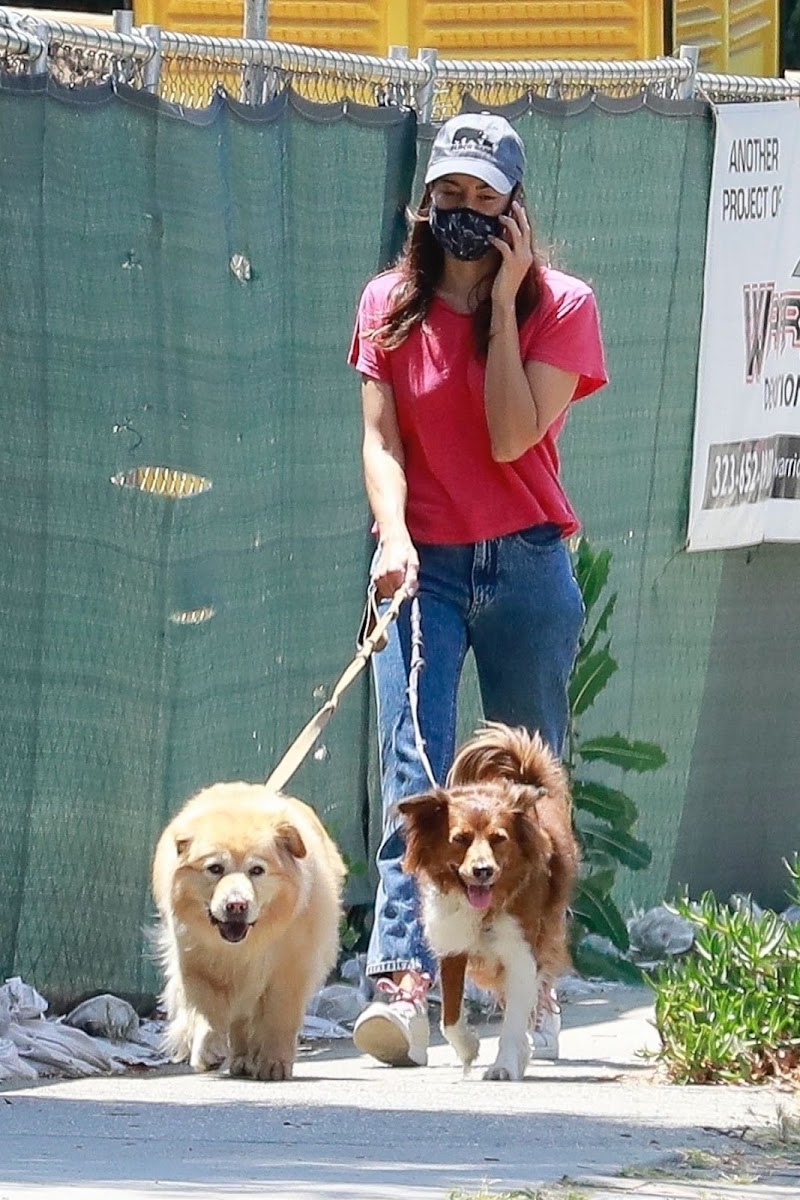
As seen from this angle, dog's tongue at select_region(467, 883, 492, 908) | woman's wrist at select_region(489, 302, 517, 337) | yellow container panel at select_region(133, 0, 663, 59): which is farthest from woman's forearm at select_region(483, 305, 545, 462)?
yellow container panel at select_region(133, 0, 663, 59)

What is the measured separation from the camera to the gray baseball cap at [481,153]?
6.11m

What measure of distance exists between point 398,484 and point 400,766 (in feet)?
2.15

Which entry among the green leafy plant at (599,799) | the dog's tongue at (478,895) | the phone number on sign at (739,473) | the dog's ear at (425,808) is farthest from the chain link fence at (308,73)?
the dog's tongue at (478,895)

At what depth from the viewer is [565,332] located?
246 inches

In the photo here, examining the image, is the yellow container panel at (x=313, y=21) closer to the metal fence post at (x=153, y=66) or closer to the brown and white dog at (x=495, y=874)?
the metal fence post at (x=153, y=66)

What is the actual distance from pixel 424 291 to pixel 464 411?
0.98 feet

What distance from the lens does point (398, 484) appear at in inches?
244

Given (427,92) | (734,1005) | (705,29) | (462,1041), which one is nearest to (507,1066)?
(462,1041)

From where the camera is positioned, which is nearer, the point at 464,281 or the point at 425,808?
the point at 425,808

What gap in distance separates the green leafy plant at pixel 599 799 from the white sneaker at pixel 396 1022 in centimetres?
167

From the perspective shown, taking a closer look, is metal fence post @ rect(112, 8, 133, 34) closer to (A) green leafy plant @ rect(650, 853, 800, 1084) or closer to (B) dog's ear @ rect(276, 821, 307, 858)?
(B) dog's ear @ rect(276, 821, 307, 858)

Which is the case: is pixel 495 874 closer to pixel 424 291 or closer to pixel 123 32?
pixel 424 291

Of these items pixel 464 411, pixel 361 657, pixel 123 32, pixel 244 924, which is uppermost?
pixel 123 32

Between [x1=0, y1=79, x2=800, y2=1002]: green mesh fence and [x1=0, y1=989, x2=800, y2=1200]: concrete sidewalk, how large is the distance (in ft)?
2.64
